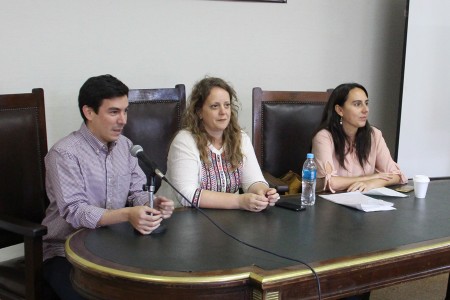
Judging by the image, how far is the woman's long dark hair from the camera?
2.51 metres

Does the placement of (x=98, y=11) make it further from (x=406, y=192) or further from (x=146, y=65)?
(x=406, y=192)

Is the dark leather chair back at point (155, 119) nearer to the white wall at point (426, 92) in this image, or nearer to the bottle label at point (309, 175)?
the bottle label at point (309, 175)

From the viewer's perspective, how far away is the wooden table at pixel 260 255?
4.21 feet

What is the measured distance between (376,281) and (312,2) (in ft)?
7.63

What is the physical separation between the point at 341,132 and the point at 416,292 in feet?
3.57

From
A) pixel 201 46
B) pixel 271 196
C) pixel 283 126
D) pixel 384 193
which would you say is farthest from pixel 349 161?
pixel 201 46

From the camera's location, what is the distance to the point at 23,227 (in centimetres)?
167

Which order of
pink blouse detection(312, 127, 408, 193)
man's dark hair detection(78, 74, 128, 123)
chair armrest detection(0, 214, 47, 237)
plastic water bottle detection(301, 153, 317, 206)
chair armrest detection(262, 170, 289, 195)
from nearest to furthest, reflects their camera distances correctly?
chair armrest detection(0, 214, 47, 237)
man's dark hair detection(78, 74, 128, 123)
plastic water bottle detection(301, 153, 317, 206)
chair armrest detection(262, 170, 289, 195)
pink blouse detection(312, 127, 408, 193)

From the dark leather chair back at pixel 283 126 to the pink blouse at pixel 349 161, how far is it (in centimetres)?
36

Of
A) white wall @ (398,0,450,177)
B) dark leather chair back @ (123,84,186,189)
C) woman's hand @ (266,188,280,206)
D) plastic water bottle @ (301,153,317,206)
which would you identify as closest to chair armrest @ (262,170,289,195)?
plastic water bottle @ (301,153,317,206)

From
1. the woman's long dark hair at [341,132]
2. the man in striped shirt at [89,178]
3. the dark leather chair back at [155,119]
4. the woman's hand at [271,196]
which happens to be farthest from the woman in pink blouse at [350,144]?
the man in striped shirt at [89,178]

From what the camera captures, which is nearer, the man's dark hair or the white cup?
the man's dark hair

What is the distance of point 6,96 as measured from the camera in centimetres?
206

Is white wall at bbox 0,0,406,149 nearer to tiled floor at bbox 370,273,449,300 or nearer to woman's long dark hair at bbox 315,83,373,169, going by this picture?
woman's long dark hair at bbox 315,83,373,169
